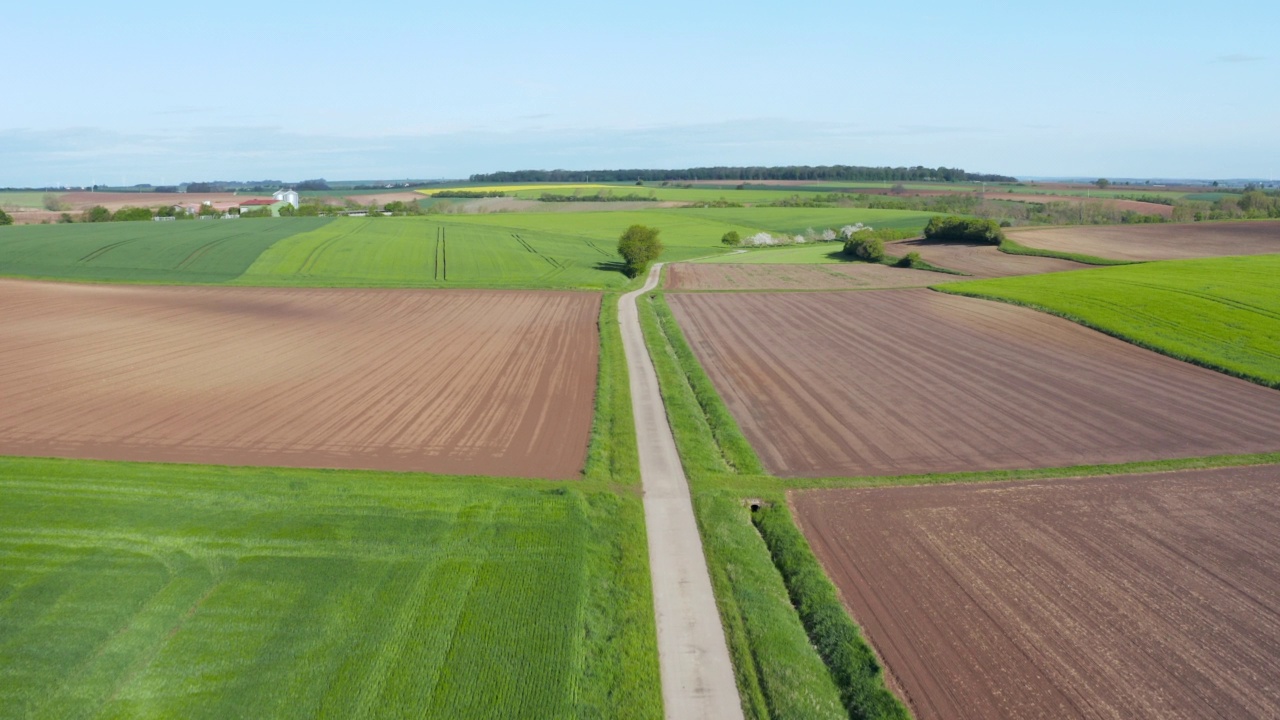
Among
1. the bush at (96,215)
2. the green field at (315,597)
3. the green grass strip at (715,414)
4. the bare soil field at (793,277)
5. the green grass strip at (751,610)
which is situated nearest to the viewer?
the green field at (315,597)

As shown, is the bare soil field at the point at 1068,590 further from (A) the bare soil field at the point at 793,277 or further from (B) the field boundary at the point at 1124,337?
(A) the bare soil field at the point at 793,277

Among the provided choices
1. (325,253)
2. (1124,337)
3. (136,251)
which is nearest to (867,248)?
(1124,337)

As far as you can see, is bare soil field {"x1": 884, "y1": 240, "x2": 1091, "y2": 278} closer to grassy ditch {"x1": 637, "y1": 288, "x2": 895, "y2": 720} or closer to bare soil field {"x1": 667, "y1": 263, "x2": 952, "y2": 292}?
bare soil field {"x1": 667, "y1": 263, "x2": 952, "y2": 292}

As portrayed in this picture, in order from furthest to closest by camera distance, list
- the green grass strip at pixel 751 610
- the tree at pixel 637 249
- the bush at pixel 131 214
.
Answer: the bush at pixel 131 214 → the tree at pixel 637 249 → the green grass strip at pixel 751 610

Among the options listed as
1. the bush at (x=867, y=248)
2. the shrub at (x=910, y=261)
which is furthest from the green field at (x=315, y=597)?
the bush at (x=867, y=248)

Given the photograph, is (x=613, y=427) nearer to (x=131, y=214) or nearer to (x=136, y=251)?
(x=136, y=251)

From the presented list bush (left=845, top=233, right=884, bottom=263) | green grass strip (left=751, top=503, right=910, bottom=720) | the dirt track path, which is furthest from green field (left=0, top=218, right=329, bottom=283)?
bush (left=845, top=233, right=884, bottom=263)
